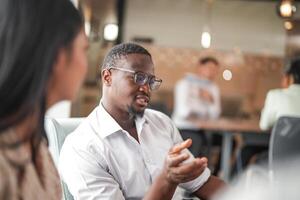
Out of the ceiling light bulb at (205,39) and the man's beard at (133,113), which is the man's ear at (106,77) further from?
the ceiling light bulb at (205,39)

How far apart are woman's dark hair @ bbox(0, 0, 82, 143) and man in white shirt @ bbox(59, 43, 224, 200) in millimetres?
654

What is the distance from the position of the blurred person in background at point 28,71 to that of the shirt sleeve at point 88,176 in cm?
54

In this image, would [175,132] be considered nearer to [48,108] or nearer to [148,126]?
[148,126]

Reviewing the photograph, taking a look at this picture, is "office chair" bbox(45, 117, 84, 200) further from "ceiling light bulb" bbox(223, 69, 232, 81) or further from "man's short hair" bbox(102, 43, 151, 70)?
"ceiling light bulb" bbox(223, 69, 232, 81)

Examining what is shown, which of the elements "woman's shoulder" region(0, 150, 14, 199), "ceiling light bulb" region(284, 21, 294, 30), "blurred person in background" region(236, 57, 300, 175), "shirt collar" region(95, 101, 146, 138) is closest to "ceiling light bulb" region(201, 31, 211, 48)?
"ceiling light bulb" region(284, 21, 294, 30)

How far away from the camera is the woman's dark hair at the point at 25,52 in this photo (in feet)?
2.40

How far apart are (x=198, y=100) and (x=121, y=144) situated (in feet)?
9.48

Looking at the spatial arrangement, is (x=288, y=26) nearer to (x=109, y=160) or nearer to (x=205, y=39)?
(x=205, y=39)

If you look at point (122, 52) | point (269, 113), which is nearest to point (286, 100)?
point (269, 113)

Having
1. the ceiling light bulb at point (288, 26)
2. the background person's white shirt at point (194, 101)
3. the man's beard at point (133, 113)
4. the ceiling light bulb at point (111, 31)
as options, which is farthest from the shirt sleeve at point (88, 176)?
the ceiling light bulb at point (288, 26)

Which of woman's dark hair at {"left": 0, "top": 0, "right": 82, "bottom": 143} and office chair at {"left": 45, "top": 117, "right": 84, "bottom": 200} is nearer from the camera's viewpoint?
woman's dark hair at {"left": 0, "top": 0, "right": 82, "bottom": 143}

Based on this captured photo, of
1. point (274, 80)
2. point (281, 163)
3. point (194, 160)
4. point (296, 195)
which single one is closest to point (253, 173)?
point (281, 163)

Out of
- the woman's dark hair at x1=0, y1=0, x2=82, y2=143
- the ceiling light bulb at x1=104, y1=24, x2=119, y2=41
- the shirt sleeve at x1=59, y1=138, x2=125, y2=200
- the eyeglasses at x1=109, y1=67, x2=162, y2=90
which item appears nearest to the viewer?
the woman's dark hair at x1=0, y1=0, x2=82, y2=143

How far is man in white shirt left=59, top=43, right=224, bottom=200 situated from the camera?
139 centimetres
